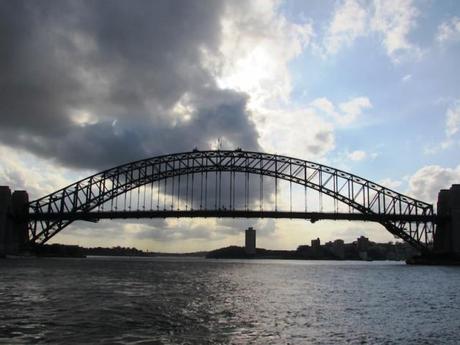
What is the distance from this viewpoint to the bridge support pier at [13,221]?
83.4 meters

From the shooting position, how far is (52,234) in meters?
89.8

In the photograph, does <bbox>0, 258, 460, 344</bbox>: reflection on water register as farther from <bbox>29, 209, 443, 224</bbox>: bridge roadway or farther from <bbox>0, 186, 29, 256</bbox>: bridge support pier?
<bbox>0, 186, 29, 256</bbox>: bridge support pier

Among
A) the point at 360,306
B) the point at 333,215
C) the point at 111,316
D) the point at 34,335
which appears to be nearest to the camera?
the point at 34,335

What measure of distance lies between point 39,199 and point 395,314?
78.4 metres

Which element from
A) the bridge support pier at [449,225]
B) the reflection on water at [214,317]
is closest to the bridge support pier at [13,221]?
the reflection on water at [214,317]

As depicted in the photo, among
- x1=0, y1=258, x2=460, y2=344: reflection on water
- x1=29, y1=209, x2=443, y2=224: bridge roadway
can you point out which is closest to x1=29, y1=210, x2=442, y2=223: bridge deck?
x1=29, y1=209, x2=443, y2=224: bridge roadway

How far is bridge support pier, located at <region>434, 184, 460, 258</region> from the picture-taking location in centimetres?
8450

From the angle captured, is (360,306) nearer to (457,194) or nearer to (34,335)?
(34,335)

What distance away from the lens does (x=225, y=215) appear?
83375 millimetres

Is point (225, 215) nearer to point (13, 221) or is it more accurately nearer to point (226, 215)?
point (226, 215)

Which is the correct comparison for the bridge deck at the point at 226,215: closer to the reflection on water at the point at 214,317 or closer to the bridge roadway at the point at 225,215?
the bridge roadway at the point at 225,215

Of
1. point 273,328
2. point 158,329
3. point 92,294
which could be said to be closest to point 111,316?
point 158,329

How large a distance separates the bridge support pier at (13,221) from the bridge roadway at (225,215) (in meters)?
2.01

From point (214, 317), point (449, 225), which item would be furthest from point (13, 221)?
point (214, 317)
